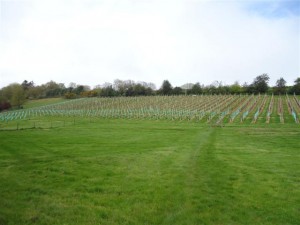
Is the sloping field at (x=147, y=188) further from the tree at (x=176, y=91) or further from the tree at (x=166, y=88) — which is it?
the tree at (x=166, y=88)

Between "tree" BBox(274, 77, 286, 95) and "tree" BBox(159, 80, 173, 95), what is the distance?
3965cm

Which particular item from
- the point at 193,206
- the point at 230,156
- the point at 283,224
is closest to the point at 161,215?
the point at 193,206

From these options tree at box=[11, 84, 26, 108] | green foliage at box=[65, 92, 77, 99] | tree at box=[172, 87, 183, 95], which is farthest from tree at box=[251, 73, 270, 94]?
tree at box=[11, 84, 26, 108]

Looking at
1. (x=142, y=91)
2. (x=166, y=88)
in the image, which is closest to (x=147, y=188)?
(x=166, y=88)

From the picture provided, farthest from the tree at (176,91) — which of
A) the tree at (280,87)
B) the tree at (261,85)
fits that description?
the tree at (280,87)

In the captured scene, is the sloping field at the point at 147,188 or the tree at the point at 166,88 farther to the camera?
the tree at the point at 166,88

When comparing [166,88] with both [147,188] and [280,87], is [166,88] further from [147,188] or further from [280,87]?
[147,188]

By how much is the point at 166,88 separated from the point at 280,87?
42.7 metres

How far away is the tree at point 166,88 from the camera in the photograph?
107981 millimetres

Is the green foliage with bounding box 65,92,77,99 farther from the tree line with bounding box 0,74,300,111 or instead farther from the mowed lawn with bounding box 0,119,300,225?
the mowed lawn with bounding box 0,119,300,225

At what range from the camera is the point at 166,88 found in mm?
108500

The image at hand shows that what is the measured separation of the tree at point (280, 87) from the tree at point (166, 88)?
39.7 metres

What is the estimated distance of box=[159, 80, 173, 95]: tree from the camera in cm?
10798

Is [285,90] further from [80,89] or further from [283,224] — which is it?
[283,224]
